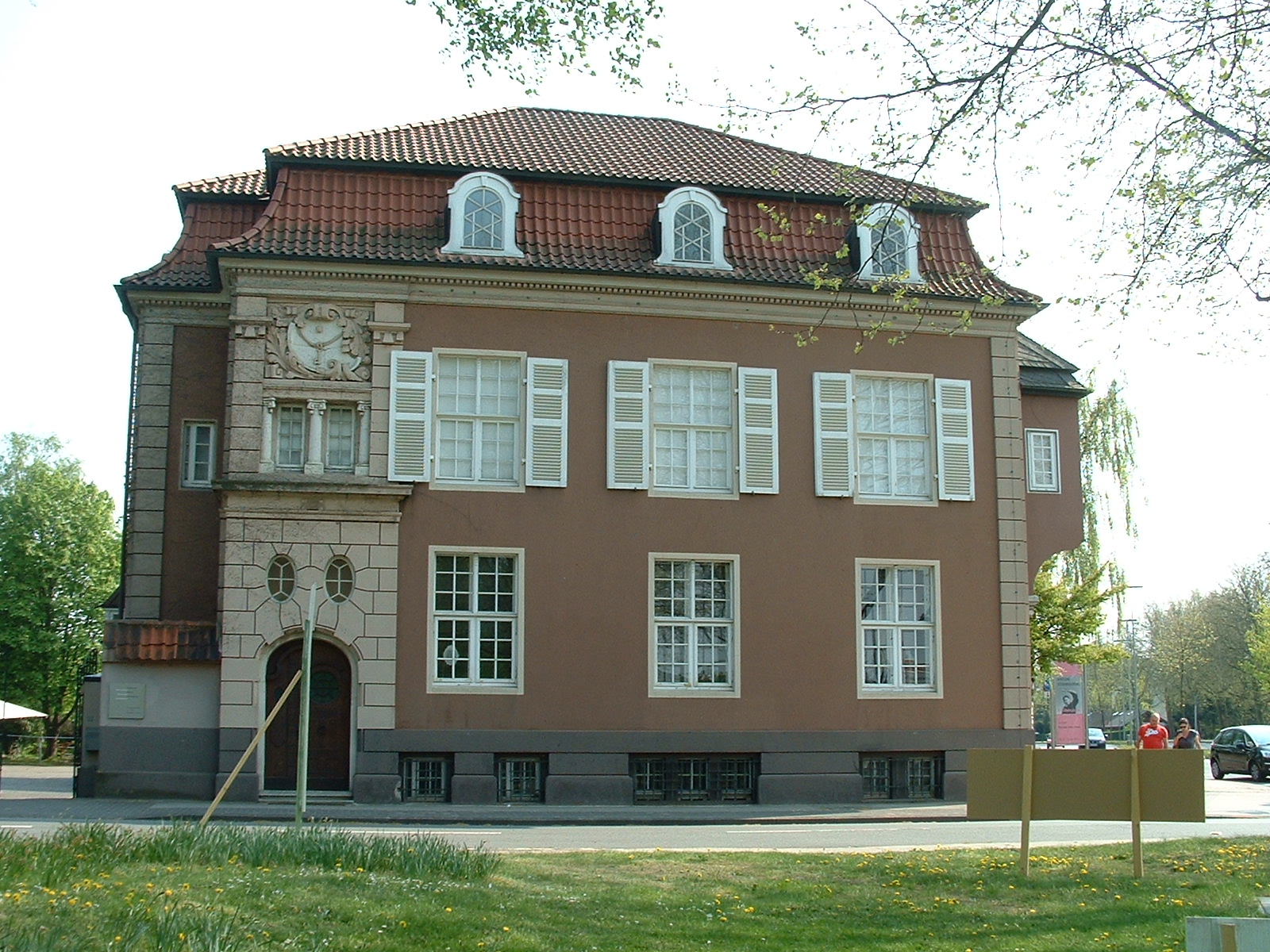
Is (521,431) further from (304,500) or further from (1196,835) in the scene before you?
(1196,835)

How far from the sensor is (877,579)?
24.3 meters

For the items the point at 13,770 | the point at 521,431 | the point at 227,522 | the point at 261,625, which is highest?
the point at 521,431

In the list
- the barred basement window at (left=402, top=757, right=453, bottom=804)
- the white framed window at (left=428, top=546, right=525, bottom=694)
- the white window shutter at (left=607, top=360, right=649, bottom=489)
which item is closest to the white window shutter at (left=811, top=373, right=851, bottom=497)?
the white window shutter at (left=607, top=360, right=649, bottom=489)

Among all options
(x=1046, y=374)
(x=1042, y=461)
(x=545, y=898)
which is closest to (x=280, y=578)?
(x=545, y=898)

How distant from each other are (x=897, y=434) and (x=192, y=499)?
12.7 metres

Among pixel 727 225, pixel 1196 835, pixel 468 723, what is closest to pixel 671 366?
pixel 727 225

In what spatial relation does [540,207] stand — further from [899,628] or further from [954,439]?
[899,628]

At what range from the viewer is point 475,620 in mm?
22656

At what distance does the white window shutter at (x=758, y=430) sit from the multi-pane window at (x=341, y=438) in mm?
6642

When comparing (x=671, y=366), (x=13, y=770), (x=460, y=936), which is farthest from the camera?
(x=13, y=770)

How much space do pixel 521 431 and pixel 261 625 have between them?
17.4 ft

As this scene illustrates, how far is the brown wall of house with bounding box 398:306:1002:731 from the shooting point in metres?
22.6

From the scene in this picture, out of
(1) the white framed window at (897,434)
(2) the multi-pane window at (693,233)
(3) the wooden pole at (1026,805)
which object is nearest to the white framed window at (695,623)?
(1) the white framed window at (897,434)

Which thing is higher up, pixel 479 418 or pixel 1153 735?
pixel 479 418
